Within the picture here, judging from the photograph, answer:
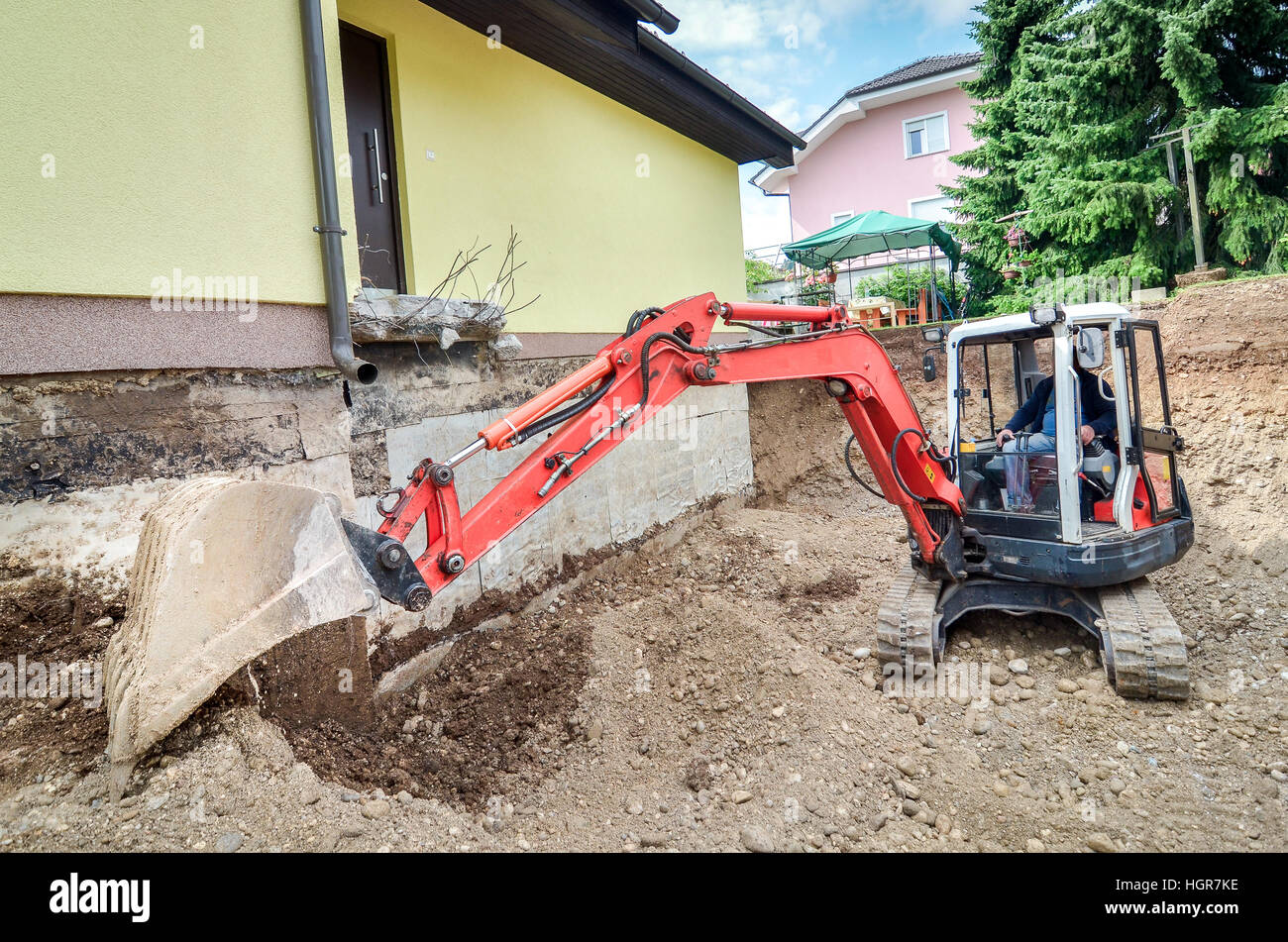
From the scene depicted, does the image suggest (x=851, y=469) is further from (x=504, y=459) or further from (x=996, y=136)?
(x=996, y=136)

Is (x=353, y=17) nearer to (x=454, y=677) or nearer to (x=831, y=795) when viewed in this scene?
(x=454, y=677)

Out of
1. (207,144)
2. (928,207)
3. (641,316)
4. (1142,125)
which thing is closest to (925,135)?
(928,207)

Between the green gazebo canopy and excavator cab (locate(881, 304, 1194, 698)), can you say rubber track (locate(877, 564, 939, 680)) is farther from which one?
the green gazebo canopy

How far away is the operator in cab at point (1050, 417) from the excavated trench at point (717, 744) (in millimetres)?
1323

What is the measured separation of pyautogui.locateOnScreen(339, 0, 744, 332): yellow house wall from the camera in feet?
16.6

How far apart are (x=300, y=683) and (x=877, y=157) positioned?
22.6m

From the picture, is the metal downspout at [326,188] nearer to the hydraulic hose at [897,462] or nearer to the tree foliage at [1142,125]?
the hydraulic hose at [897,462]

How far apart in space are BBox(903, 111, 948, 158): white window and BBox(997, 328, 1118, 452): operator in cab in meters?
18.6

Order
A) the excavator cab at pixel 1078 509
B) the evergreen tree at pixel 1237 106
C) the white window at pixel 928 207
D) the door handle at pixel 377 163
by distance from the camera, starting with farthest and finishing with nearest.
→ the white window at pixel 928 207, the evergreen tree at pixel 1237 106, the door handle at pixel 377 163, the excavator cab at pixel 1078 509

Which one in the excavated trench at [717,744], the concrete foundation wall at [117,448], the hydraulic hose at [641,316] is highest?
the hydraulic hose at [641,316]

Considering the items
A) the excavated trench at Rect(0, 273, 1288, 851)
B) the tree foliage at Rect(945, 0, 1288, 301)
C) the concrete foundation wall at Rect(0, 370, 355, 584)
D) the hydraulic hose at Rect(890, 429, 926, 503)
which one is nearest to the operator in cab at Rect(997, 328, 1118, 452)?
the hydraulic hose at Rect(890, 429, 926, 503)

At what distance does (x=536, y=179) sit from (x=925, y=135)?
18741 mm

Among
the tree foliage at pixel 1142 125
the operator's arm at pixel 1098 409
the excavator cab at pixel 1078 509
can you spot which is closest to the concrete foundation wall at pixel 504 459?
the excavator cab at pixel 1078 509

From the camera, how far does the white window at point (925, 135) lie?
20594 mm
